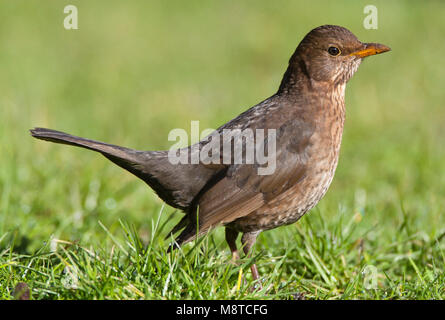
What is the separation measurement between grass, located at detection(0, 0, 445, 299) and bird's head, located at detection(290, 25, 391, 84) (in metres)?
1.05

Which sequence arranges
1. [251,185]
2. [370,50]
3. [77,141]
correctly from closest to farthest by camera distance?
[77,141] → [251,185] → [370,50]

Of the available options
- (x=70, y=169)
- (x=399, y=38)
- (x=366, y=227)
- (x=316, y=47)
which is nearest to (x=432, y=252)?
(x=366, y=227)

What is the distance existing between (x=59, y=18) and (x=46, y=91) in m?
3.70

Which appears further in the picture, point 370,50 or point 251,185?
point 370,50

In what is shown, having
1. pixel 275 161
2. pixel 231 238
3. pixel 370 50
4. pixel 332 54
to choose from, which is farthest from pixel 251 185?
pixel 370 50

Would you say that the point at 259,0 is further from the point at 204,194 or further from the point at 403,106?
the point at 204,194

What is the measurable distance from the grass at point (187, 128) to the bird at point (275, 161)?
21 cm

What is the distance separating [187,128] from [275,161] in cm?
438

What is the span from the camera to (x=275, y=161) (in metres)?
3.93

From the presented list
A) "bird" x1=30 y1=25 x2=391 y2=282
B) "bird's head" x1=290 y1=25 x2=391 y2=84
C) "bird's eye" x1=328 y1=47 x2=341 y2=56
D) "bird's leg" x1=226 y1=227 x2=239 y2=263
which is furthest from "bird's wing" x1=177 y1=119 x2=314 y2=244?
"bird's eye" x1=328 y1=47 x2=341 y2=56

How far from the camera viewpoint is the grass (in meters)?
3.62

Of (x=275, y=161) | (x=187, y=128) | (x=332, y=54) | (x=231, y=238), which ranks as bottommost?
(x=231, y=238)

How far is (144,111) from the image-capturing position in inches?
355
